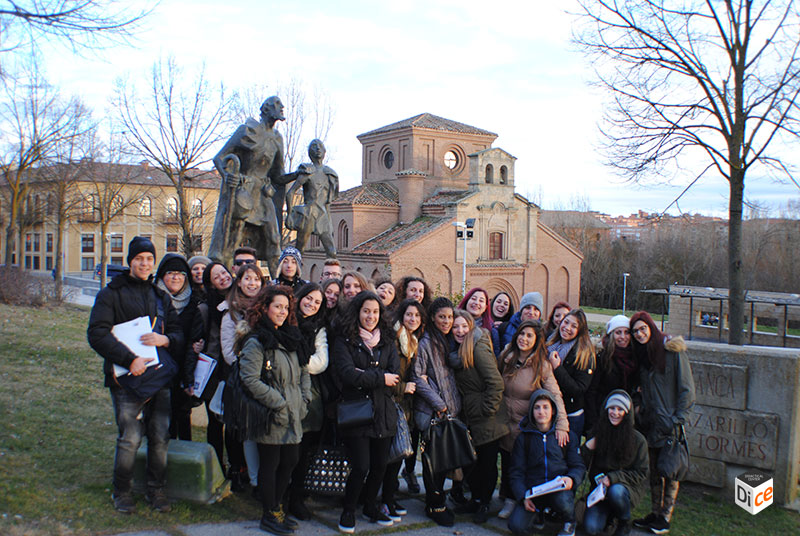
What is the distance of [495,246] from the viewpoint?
39.0 metres

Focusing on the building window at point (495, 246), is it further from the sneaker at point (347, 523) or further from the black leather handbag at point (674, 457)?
the sneaker at point (347, 523)

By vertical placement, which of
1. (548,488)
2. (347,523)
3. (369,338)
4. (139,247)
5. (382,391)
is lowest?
(347,523)

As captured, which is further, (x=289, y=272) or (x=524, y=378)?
(x=289, y=272)

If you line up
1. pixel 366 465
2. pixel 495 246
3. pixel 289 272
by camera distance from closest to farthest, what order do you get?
pixel 366 465 → pixel 289 272 → pixel 495 246

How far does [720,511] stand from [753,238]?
185 feet

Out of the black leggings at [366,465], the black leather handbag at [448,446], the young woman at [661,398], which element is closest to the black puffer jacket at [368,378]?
the black leggings at [366,465]

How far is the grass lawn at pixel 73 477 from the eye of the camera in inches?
180

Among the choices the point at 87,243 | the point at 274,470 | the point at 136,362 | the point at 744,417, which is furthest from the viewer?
the point at 87,243

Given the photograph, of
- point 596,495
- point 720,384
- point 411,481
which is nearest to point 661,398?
point 596,495

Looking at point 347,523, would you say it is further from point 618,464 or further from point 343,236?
point 343,236

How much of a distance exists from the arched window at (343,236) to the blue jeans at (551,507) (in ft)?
110

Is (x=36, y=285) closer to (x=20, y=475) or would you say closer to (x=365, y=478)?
(x=20, y=475)

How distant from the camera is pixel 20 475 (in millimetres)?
5234

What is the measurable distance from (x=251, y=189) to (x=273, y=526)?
4647mm
